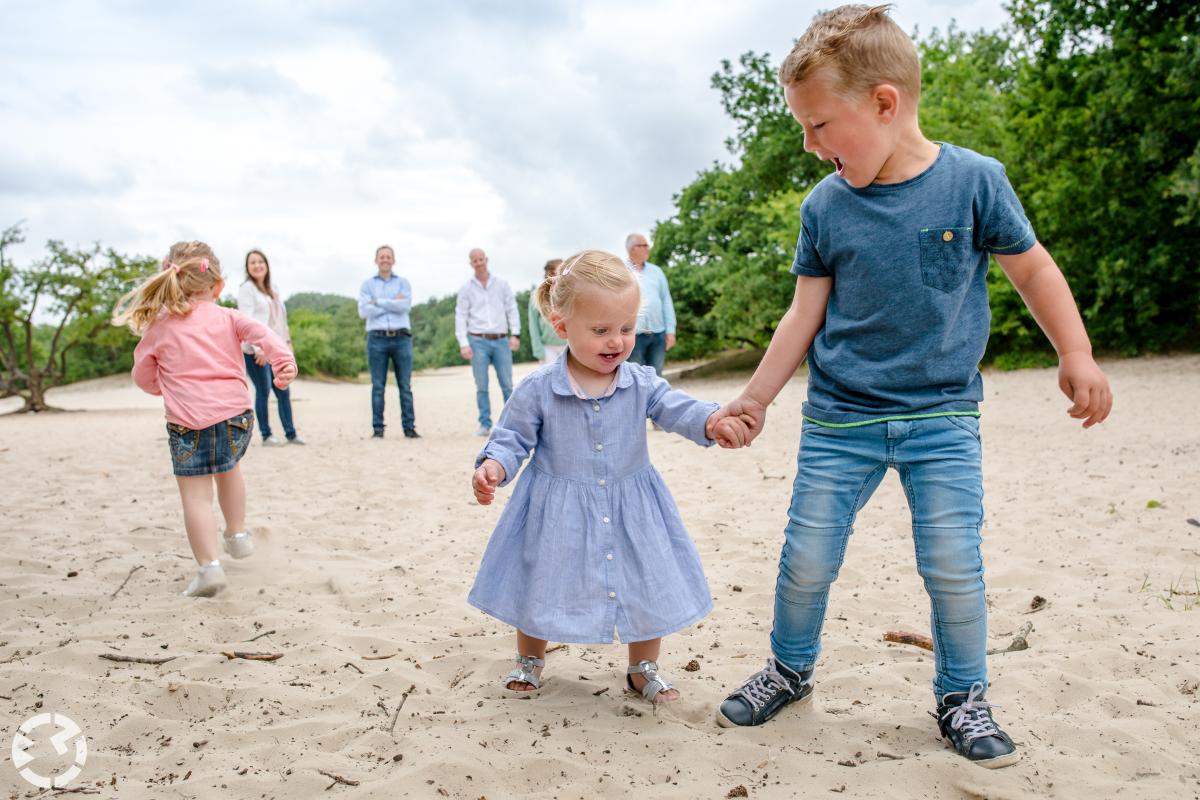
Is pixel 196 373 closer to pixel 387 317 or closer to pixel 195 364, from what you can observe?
pixel 195 364

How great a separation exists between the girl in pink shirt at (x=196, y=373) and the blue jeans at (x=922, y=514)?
2.58 meters

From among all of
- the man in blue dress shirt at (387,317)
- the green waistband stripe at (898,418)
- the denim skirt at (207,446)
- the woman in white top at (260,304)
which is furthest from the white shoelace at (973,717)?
the man in blue dress shirt at (387,317)

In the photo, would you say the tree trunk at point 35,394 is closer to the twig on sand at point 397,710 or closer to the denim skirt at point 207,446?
the denim skirt at point 207,446

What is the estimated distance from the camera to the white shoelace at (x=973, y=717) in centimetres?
247

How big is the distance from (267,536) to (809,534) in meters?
3.77

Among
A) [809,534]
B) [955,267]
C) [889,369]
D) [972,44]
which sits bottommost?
[809,534]

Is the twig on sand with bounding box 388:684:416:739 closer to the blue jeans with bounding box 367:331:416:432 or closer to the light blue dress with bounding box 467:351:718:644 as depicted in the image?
the light blue dress with bounding box 467:351:718:644

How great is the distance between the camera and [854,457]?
257cm

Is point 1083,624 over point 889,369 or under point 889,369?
under

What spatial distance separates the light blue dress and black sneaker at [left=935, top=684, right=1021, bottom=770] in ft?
2.47

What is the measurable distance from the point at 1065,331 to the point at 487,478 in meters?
1.68

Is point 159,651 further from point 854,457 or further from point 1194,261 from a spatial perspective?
point 1194,261

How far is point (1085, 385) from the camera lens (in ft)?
7.93

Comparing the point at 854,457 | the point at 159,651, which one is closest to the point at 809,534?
the point at 854,457
